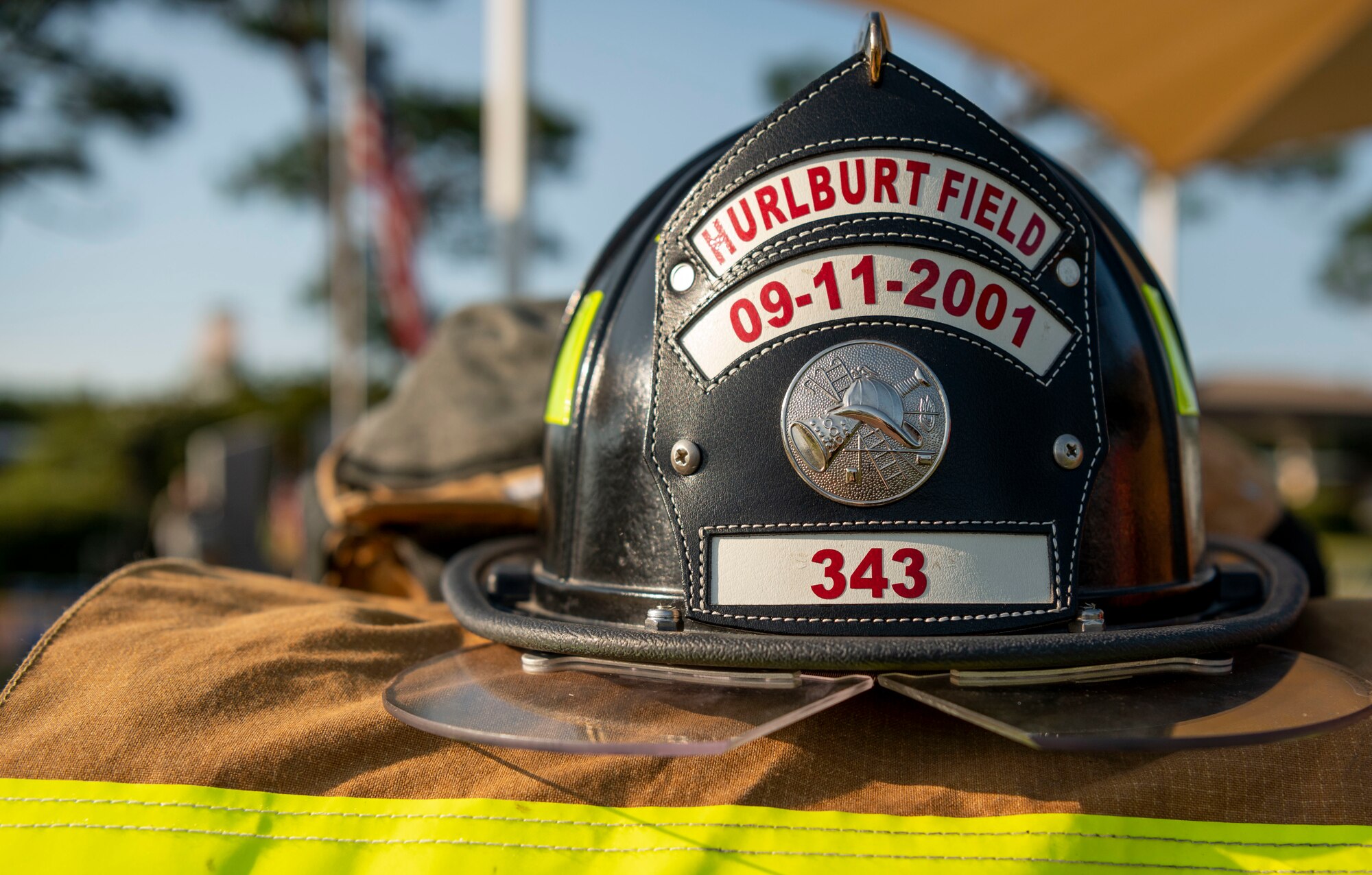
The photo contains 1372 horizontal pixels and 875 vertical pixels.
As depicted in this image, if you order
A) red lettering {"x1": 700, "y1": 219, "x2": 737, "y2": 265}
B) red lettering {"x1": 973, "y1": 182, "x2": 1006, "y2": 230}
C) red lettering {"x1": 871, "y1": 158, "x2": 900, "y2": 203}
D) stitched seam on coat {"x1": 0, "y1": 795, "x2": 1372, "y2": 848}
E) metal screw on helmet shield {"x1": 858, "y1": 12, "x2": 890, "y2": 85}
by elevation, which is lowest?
stitched seam on coat {"x1": 0, "y1": 795, "x2": 1372, "y2": 848}

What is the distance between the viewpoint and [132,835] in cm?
76

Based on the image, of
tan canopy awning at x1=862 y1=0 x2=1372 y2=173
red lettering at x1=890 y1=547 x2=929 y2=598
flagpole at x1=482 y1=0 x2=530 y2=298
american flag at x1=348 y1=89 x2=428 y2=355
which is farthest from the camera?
american flag at x1=348 y1=89 x2=428 y2=355

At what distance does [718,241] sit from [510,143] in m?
2.42

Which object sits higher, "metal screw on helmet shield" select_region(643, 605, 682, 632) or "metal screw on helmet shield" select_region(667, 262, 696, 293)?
"metal screw on helmet shield" select_region(667, 262, 696, 293)

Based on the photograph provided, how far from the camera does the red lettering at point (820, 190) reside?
2.91 ft

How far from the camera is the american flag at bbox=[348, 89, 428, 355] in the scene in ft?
22.9

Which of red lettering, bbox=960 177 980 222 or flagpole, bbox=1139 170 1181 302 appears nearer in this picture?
red lettering, bbox=960 177 980 222

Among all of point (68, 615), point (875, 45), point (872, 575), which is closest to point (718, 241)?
point (875, 45)

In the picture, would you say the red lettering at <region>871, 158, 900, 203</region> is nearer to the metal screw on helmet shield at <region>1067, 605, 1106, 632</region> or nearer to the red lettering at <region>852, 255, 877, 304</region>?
the red lettering at <region>852, 255, 877, 304</region>

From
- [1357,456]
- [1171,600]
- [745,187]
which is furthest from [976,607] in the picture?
[1357,456]

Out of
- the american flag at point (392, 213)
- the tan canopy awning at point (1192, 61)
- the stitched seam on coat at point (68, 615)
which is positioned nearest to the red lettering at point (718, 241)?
the stitched seam on coat at point (68, 615)

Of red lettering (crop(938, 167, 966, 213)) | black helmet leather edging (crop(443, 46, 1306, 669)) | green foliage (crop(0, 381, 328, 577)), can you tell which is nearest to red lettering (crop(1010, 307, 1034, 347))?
black helmet leather edging (crop(443, 46, 1306, 669))

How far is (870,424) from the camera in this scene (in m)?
0.84

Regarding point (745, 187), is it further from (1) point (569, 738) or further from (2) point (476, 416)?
(2) point (476, 416)
